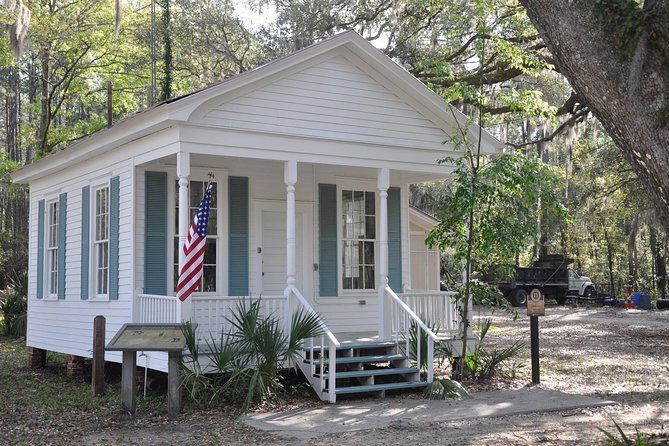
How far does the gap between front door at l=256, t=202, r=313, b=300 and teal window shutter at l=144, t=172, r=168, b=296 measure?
5.34 feet

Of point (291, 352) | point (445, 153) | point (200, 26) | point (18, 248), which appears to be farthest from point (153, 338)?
point (18, 248)

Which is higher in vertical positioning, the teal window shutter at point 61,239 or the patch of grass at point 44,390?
the teal window shutter at point 61,239

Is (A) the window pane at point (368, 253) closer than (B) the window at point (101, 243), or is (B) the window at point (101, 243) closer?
(B) the window at point (101, 243)

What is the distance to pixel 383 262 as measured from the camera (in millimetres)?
12266

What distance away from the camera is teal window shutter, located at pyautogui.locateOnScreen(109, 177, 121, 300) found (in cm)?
1235

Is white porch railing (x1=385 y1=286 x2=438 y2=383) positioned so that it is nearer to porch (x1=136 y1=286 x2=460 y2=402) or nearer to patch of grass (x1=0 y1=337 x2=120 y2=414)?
porch (x1=136 y1=286 x2=460 y2=402)

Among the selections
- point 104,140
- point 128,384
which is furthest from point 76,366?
point 128,384

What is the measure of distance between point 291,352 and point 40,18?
632 inches

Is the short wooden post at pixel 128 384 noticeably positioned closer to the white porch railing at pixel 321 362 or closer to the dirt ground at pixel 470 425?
the dirt ground at pixel 470 425

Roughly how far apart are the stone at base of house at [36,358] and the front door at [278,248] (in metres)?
5.89

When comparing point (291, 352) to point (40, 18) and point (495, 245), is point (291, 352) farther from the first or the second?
point (40, 18)

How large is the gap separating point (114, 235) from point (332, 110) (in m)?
3.96

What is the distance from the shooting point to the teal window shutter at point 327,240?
13477 mm

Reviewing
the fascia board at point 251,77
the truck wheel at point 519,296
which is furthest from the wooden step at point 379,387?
the truck wheel at point 519,296
